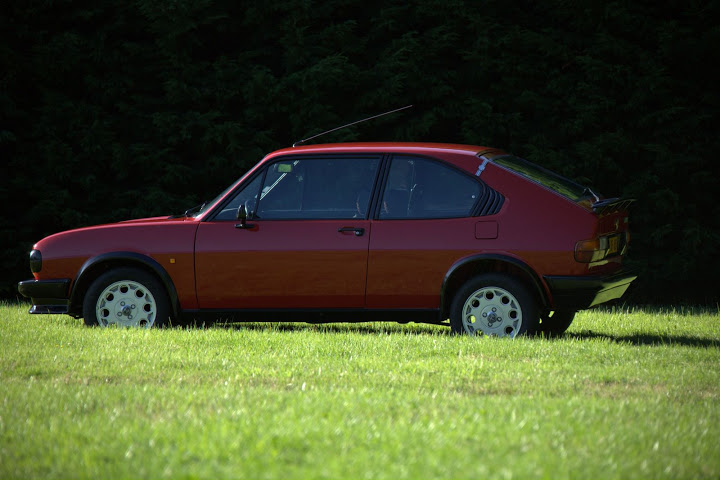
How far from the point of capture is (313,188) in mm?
8711

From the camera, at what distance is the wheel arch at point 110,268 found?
881 centimetres

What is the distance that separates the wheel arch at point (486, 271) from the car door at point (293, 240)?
707mm

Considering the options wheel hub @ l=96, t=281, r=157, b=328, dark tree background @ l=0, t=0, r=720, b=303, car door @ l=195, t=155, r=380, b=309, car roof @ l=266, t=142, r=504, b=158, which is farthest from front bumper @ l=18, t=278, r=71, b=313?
dark tree background @ l=0, t=0, r=720, b=303

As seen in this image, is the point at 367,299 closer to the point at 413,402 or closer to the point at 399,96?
the point at 413,402

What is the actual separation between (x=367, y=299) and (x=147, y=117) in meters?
8.06

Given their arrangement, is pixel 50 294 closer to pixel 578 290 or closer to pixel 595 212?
pixel 578 290

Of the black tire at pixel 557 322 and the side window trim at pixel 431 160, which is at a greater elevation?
the side window trim at pixel 431 160

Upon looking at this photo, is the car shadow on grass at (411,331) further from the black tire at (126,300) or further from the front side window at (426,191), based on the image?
the front side window at (426,191)

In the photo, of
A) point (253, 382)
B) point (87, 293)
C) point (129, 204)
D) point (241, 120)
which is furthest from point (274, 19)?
point (253, 382)

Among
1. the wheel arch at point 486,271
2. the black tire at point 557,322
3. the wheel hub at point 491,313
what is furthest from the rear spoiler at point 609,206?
the black tire at point 557,322

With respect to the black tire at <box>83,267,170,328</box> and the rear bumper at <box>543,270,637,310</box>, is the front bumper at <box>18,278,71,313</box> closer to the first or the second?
the black tire at <box>83,267,170,328</box>

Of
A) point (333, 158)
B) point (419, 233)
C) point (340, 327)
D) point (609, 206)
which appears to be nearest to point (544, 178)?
point (609, 206)

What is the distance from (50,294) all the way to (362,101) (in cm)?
705

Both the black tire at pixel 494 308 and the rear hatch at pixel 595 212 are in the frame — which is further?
the black tire at pixel 494 308
